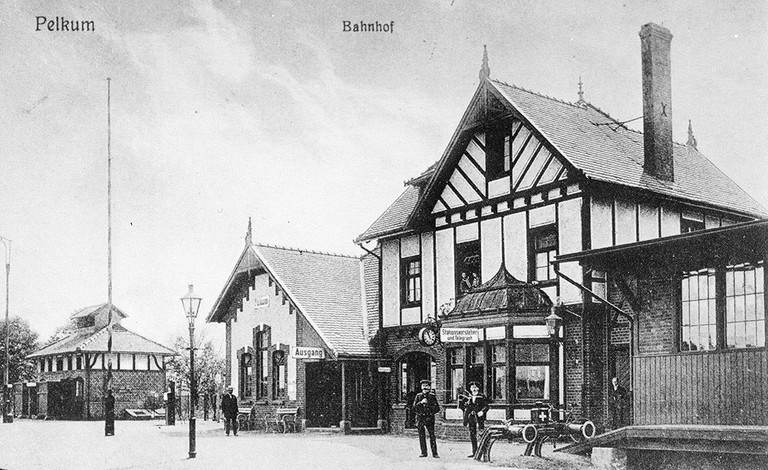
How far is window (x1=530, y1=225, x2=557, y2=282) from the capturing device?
20.2 metres

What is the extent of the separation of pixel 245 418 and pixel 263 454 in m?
10.9

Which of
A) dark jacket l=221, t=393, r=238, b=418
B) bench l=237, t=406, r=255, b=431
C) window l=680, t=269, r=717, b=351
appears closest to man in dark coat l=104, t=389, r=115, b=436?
dark jacket l=221, t=393, r=238, b=418

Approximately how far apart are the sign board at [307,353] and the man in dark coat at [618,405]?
989 centimetres

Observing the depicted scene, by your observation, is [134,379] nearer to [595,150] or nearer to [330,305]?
[330,305]

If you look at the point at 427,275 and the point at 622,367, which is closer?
the point at 622,367

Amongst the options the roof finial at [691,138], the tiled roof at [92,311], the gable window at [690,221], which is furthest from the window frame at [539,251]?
the tiled roof at [92,311]

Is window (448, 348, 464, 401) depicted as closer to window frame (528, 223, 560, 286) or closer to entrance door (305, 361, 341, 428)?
window frame (528, 223, 560, 286)

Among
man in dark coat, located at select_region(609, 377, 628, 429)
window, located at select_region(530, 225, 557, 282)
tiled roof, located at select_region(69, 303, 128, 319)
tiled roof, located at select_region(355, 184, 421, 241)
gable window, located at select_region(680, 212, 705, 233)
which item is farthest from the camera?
tiled roof, located at select_region(69, 303, 128, 319)

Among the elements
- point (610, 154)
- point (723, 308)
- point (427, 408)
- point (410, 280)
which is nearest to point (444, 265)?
point (410, 280)

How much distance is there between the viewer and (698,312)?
14227 millimetres

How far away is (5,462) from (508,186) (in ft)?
42.6

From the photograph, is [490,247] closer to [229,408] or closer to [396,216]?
[396,216]

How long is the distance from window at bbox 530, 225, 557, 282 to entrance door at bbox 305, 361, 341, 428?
9456 mm

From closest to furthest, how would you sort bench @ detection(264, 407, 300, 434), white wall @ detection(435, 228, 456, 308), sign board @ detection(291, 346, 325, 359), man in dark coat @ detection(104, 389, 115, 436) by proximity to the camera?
1. white wall @ detection(435, 228, 456, 308)
2. sign board @ detection(291, 346, 325, 359)
3. bench @ detection(264, 407, 300, 434)
4. man in dark coat @ detection(104, 389, 115, 436)
